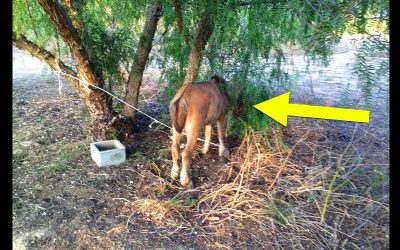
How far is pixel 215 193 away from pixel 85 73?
1.83 metres

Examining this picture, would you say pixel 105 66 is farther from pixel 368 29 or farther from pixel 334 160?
pixel 368 29

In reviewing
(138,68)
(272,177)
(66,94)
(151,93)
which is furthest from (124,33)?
(272,177)

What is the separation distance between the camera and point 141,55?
13.5 ft

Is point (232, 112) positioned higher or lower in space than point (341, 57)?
lower

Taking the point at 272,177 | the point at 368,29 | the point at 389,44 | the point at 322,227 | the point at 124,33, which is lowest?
the point at 322,227

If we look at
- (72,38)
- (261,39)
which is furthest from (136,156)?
(261,39)

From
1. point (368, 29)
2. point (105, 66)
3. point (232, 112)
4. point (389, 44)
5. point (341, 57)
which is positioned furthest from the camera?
point (105, 66)

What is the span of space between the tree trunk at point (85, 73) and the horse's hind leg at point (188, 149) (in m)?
1.11

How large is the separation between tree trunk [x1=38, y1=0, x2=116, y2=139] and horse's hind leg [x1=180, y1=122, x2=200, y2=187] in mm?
1108

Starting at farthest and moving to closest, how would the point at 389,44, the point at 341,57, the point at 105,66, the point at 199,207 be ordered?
the point at 105,66 < the point at 199,207 < the point at 341,57 < the point at 389,44

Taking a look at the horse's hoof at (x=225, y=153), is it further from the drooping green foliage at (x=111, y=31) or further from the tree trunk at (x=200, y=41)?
the drooping green foliage at (x=111, y=31)

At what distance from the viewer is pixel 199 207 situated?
122 inches

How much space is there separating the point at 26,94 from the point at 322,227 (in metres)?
4.66

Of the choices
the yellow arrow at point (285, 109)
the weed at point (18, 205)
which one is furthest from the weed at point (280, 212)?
the weed at point (18, 205)
